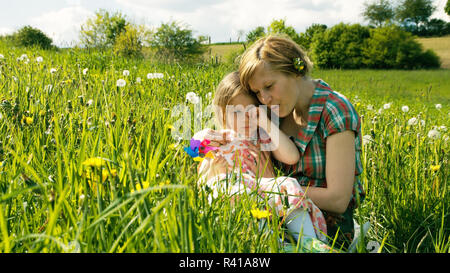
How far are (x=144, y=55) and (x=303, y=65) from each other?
6.19 m

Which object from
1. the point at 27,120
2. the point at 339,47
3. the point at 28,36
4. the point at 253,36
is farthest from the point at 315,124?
the point at 339,47

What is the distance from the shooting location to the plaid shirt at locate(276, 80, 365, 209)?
2332 mm

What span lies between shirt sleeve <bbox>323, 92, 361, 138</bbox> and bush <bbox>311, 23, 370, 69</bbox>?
31381mm

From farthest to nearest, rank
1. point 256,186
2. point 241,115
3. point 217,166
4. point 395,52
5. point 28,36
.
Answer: point 395,52, point 28,36, point 241,115, point 217,166, point 256,186

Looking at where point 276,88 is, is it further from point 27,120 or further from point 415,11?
point 415,11

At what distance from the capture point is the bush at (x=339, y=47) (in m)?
32.6

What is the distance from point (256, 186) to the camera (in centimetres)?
167

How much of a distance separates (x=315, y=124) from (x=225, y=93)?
28.4 inches

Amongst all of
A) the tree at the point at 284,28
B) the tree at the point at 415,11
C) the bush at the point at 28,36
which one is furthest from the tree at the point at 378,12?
the bush at the point at 28,36

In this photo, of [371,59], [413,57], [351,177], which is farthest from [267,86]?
[413,57]

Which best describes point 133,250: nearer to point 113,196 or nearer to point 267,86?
point 113,196

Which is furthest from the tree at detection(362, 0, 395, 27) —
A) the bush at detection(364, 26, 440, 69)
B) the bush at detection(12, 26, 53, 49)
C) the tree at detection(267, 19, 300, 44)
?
the bush at detection(12, 26, 53, 49)

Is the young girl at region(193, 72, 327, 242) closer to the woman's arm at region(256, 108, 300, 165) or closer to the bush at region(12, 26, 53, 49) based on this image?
the woman's arm at region(256, 108, 300, 165)

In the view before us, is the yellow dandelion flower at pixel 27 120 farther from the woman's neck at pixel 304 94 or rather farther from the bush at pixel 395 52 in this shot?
the bush at pixel 395 52
